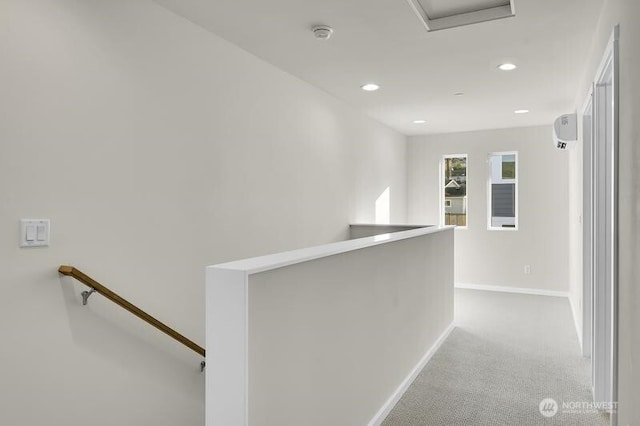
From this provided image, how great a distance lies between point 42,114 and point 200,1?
3.59ft

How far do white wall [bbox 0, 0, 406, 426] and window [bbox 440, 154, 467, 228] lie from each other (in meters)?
4.12

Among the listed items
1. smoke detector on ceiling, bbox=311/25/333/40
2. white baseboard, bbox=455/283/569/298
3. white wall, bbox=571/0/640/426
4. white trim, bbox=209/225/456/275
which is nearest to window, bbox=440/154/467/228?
white baseboard, bbox=455/283/569/298

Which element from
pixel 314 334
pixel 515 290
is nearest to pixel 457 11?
pixel 314 334

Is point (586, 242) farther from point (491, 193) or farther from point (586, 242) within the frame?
point (491, 193)

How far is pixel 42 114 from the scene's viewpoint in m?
1.93

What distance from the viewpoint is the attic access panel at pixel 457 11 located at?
267 centimetres

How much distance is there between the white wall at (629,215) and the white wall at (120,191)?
7.24ft

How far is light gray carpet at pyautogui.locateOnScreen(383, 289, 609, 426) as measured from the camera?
104 inches

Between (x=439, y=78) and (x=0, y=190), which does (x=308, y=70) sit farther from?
(x=0, y=190)

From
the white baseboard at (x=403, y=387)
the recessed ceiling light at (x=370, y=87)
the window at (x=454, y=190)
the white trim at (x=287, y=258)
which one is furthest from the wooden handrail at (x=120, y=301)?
the window at (x=454, y=190)

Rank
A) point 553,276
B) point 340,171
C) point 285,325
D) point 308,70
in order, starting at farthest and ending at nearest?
1. point 553,276
2. point 340,171
3. point 308,70
4. point 285,325

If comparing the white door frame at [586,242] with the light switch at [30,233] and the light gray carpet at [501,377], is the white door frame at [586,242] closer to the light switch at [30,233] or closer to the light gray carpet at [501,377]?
the light gray carpet at [501,377]

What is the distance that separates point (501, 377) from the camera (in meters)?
3.22

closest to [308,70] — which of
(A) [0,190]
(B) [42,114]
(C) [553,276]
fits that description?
(B) [42,114]
